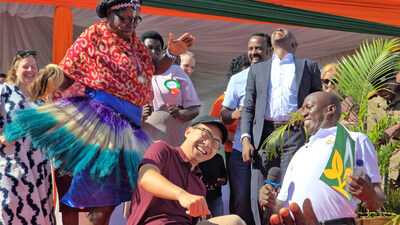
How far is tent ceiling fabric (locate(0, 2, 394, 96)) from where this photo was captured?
7.76m

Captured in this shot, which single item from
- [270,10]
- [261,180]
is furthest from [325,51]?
[261,180]

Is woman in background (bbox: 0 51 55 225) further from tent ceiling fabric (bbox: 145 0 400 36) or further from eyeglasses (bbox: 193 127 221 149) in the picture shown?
tent ceiling fabric (bbox: 145 0 400 36)

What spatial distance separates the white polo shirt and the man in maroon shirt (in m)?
0.50

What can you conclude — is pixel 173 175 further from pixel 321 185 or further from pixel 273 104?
pixel 273 104

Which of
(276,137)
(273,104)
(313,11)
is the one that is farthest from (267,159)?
(313,11)

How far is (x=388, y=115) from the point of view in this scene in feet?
18.0

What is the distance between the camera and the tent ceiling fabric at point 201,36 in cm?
776

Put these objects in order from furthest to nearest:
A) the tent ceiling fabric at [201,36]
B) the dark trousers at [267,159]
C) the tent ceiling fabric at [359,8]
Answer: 1. the tent ceiling fabric at [201,36]
2. the tent ceiling fabric at [359,8]
3. the dark trousers at [267,159]

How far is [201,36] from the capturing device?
8883mm

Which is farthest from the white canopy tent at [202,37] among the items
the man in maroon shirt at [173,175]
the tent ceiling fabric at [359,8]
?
the man in maroon shirt at [173,175]

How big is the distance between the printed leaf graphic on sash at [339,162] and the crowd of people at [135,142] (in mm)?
54

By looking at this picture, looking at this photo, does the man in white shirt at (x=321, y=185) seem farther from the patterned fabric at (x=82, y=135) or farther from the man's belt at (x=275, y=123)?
the man's belt at (x=275, y=123)

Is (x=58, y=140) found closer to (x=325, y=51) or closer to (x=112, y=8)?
(x=112, y=8)

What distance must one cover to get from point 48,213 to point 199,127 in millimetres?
1914
